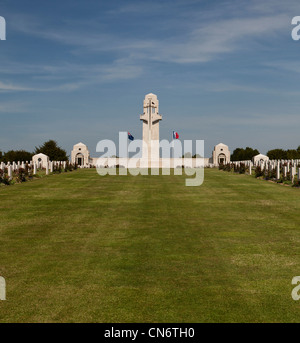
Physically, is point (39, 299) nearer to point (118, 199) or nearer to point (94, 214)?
point (94, 214)

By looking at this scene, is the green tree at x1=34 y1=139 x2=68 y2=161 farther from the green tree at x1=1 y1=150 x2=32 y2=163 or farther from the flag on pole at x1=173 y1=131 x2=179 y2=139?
the flag on pole at x1=173 y1=131 x2=179 y2=139

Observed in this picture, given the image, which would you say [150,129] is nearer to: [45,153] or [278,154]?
[45,153]

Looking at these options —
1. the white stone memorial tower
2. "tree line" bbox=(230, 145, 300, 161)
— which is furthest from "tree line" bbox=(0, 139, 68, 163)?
"tree line" bbox=(230, 145, 300, 161)

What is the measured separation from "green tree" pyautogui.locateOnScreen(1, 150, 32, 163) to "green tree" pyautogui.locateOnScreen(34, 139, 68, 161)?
2958mm

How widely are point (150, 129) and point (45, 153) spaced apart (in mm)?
29580

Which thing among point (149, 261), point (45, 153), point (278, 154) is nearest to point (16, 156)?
point (45, 153)

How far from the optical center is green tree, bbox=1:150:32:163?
78188 mm

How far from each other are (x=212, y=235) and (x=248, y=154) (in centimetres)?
9187

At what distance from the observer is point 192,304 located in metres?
6.35

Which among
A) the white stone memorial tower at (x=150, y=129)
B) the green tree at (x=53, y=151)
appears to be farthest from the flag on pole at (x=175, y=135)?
the green tree at (x=53, y=151)

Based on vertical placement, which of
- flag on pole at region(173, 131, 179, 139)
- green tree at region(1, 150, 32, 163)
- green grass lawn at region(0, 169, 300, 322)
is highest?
flag on pole at region(173, 131, 179, 139)

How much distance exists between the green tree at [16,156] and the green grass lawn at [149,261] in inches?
2547

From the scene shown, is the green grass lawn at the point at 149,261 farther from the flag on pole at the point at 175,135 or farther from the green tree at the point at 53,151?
the green tree at the point at 53,151

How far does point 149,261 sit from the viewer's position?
8.68m
